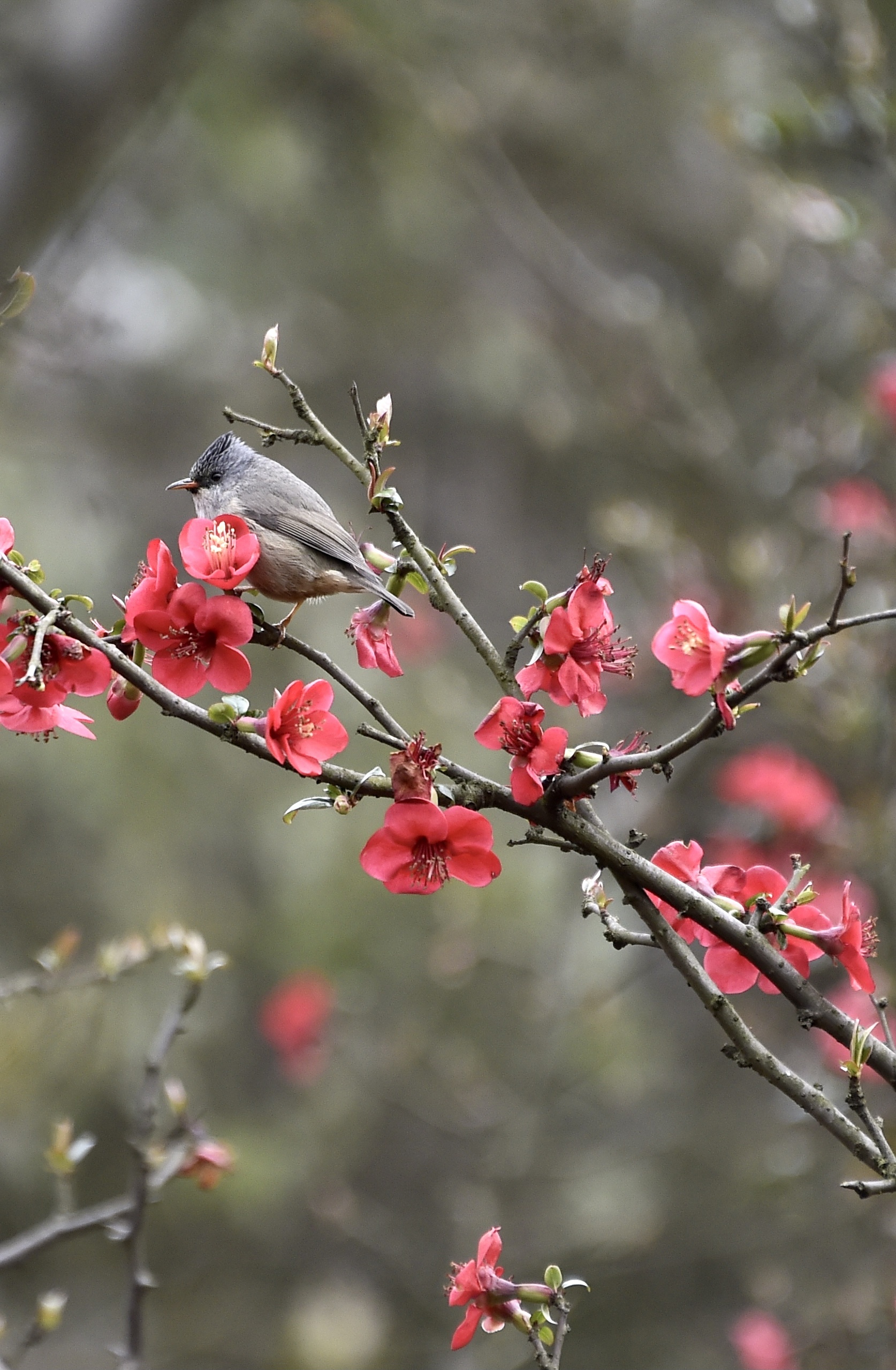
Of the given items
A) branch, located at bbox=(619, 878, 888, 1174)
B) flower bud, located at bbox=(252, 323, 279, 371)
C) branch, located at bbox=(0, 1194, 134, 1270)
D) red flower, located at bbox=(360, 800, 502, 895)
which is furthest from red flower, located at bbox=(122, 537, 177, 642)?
branch, located at bbox=(0, 1194, 134, 1270)

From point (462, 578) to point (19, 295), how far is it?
596 centimetres

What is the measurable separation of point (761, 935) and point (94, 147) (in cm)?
296

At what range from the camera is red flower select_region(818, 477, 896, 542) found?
177 inches

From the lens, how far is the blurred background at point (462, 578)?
4238mm

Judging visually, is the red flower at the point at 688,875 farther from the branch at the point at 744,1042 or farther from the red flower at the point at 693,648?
the red flower at the point at 693,648

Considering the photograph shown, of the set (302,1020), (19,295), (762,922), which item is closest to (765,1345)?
(302,1020)

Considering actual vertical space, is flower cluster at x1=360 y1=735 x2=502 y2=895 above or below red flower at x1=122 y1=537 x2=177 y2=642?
below

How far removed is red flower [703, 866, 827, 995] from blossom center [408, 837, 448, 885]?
0.36 metres

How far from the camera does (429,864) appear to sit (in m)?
1.47

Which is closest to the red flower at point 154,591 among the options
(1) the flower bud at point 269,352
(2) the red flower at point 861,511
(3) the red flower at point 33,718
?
(3) the red flower at point 33,718

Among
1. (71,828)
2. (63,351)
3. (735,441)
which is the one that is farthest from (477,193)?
(71,828)

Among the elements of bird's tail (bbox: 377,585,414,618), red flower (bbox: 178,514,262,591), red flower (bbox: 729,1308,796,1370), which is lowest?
red flower (bbox: 729,1308,796,1370)

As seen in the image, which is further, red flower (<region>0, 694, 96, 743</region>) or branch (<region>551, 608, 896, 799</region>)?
red flower (<region>0, 694, 96, 743</region>)

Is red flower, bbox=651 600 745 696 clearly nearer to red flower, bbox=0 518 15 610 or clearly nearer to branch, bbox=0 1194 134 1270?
red flower, bbox=0 518 15 610
